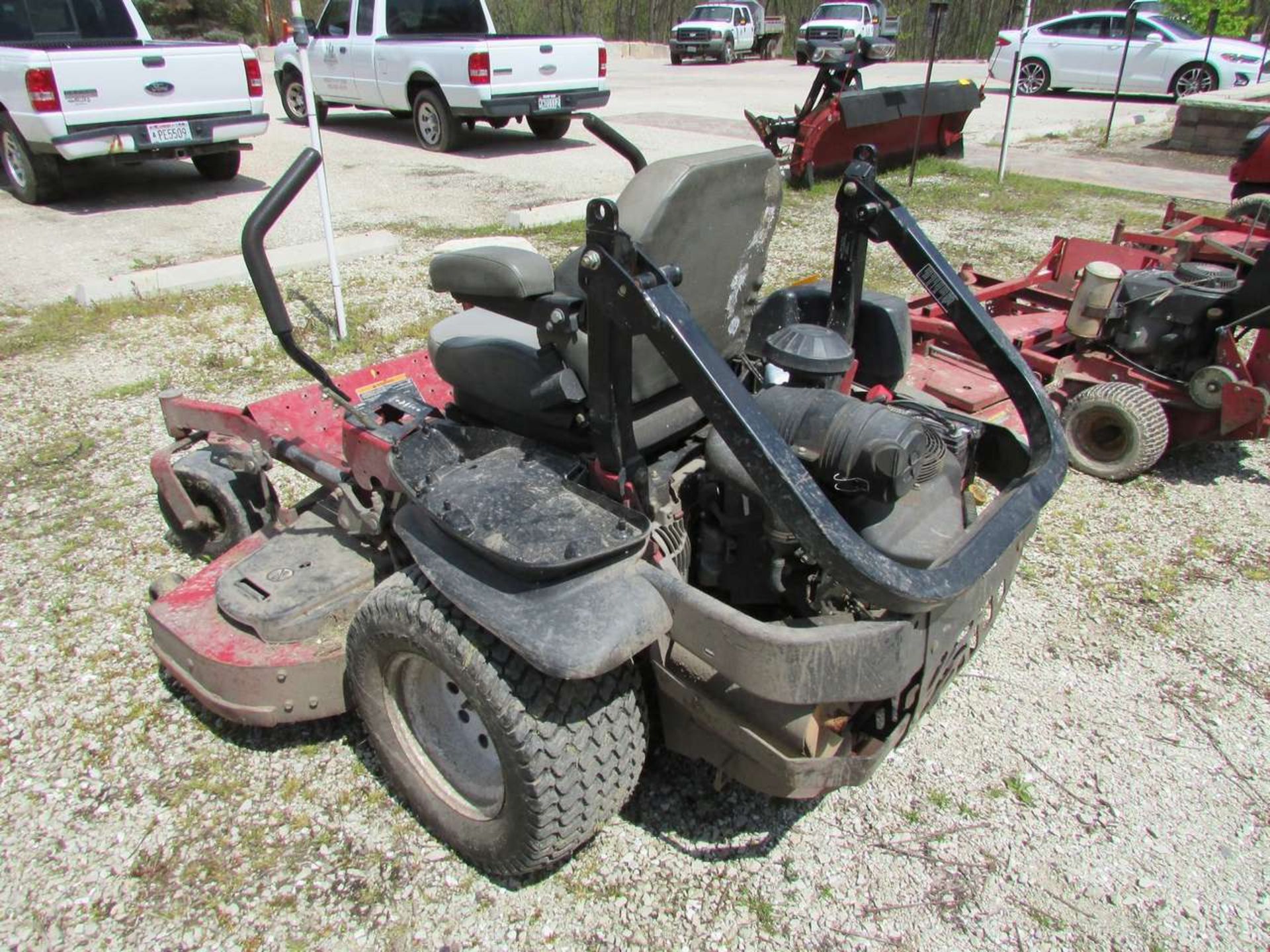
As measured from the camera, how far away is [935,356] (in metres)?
4.16

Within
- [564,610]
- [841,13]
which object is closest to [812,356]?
[564,610]

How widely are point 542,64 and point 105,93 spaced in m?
4.75

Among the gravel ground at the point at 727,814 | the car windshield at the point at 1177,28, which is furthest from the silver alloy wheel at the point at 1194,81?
the gravel ground at the point at 727,814

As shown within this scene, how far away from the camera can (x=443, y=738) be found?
2.32 metres

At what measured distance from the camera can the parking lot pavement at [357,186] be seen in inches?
273

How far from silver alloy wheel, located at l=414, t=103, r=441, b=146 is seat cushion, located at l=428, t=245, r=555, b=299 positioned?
9.80 m

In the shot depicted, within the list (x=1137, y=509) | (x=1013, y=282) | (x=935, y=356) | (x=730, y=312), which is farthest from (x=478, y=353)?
(x=1013, y=282)

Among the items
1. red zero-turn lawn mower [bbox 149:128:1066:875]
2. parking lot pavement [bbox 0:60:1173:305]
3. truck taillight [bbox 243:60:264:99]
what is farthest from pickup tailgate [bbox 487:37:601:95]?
red zero-turn lawn mower [bbox 149:128:1066:875]

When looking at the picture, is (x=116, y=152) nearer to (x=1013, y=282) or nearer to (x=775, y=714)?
(x=1013, y=282)

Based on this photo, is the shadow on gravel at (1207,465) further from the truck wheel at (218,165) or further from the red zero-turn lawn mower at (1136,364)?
the truck wheel at (218,165)

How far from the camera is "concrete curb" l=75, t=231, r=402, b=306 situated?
584 cm

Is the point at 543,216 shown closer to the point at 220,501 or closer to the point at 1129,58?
the point at 220,501

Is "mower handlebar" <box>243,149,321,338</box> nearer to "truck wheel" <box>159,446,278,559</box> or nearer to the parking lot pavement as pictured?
"truck wheel" <box>159,446,278,559</box>

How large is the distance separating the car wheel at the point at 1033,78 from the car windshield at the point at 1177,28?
6.21 feet
